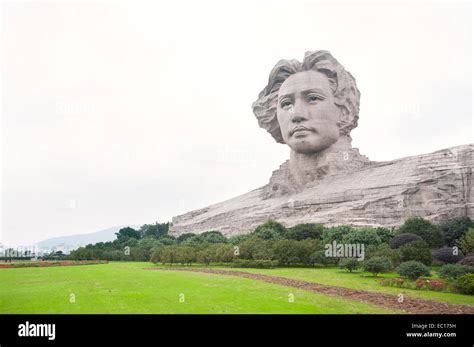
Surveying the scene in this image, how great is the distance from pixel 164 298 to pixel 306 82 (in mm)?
30886

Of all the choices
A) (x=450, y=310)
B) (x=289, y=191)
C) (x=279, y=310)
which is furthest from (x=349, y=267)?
(x=289, y=191)

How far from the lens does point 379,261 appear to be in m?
15.8

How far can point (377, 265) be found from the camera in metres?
15.7

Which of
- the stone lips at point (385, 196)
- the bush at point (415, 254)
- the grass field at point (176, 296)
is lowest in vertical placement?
the grass field at point (176, 296)

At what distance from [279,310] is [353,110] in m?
34.1

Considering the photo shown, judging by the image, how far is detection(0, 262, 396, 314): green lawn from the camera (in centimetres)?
946

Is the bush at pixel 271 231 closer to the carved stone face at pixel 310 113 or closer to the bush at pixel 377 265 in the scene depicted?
the bush at pixel 377 265

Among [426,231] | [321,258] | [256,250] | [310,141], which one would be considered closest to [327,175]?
[310,141]

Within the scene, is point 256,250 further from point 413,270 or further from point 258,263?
point 413,270

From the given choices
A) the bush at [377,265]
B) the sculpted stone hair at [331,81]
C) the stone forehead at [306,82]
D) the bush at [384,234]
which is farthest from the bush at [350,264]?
the sculpted stone hair at [331,81]

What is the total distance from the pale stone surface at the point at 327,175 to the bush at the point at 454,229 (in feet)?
9.79

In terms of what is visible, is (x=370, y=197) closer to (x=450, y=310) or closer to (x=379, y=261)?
(x=379, y=261)

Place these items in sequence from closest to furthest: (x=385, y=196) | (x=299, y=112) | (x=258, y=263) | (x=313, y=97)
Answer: (x=258, y=263) → (x=385, y=196) → (x=299, y=112) → (x=313, y=97)

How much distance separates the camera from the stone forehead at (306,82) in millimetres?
38344
